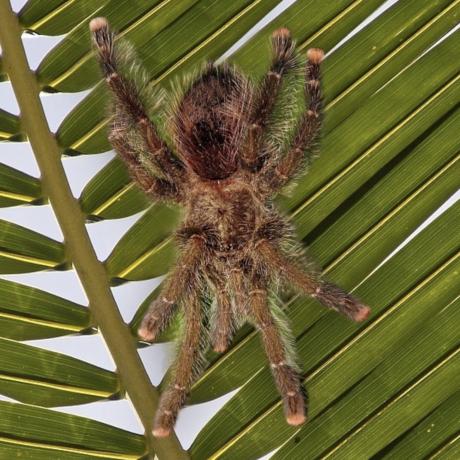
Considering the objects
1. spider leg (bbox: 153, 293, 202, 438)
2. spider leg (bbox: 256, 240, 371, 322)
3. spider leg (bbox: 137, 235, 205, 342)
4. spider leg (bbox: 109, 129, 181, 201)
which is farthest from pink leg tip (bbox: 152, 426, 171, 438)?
spider leg (bbox: 109, 129, 181, 201)

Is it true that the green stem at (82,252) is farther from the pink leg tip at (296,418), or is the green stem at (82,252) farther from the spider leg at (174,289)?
the pink leg tip at (296,418)

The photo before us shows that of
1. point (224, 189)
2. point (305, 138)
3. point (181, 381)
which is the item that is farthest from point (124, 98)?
point (181, 381)

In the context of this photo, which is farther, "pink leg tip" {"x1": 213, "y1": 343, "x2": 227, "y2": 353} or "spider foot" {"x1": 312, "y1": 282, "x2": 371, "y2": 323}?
"pink leg tip" {"x1": 213, "y1": 343, "x2": 227, "y2": 353}

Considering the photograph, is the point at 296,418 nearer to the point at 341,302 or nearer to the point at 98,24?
the point at 341,302

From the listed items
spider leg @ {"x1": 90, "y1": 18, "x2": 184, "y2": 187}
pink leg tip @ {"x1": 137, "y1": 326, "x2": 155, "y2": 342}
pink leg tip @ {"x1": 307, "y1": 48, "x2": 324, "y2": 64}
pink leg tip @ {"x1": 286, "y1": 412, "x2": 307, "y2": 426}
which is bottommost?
pink leg tip @ {"x1": 286, "y1": 412, "x2": 307, "y2": 426}

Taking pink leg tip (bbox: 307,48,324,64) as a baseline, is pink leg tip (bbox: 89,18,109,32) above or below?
above

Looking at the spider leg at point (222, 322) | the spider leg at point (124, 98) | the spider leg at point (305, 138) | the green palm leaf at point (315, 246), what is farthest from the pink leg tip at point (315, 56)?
the spider leg at point (222, 322)

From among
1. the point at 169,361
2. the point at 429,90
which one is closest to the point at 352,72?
the point at 429,90

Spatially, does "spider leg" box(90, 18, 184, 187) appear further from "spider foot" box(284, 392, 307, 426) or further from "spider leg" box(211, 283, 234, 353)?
"spider foot" box(284, 392, 307, 426)
